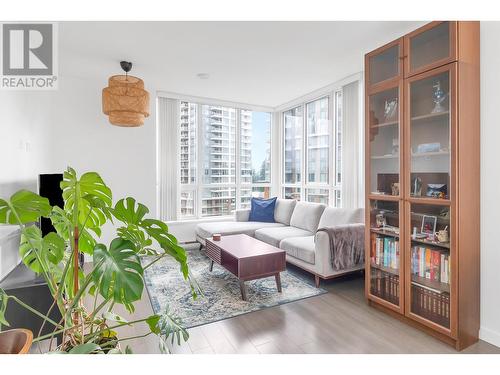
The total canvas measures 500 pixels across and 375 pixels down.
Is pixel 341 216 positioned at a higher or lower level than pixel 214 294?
higher

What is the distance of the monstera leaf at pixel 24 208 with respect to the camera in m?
1.05

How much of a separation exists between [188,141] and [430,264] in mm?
4233

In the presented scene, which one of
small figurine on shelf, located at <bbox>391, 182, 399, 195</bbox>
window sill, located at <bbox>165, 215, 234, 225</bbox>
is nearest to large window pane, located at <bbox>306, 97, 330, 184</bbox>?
window sill, located at <bbox>165, 215, 234, 225</bbox>

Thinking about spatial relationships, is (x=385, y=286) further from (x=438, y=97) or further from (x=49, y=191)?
(x=49, y=191)

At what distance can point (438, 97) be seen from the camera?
7.18ft

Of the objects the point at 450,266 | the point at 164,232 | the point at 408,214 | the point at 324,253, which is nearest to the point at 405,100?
the point at 408,214

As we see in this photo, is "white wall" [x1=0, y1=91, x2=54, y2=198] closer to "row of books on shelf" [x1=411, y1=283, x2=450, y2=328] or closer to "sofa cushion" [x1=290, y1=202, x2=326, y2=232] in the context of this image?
"row of books on shelf" [x1=411, y1=283, x2=450, y2=328]

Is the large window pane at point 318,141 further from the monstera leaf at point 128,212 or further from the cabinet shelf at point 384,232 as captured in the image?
the monstera leaf at point 128,212

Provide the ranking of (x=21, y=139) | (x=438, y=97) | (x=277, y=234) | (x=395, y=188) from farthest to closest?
1. (x=277, y=234)
2. (x=395, y=188)
3. (x=21, y=139)
4. (x=438, y=97)

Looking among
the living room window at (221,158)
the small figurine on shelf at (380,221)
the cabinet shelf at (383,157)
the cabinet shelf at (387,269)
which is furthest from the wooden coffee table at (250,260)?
the living room window at (221,158)

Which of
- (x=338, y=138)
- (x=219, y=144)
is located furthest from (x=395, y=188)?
(x=219, y=144)

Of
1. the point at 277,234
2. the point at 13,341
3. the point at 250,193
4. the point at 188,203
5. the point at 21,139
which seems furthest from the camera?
the point at 250,193

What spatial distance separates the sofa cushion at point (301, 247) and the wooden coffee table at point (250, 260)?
37 cm

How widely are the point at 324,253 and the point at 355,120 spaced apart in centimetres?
201
